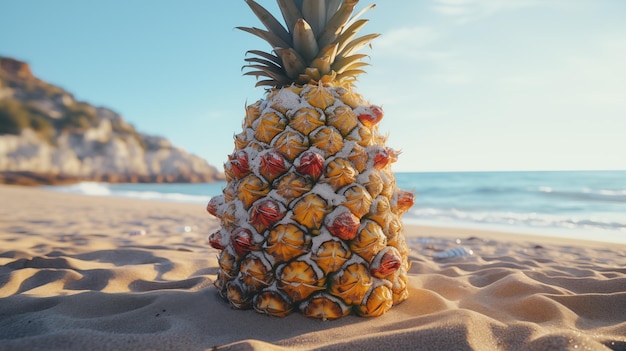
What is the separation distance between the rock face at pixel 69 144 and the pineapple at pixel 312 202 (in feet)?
146

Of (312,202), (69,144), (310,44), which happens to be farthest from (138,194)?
(69,144)

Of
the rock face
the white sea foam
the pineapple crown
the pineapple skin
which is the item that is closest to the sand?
the pineapple skin

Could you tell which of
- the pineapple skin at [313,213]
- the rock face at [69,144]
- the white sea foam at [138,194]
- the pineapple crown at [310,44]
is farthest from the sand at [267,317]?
the rock face at [69,144]

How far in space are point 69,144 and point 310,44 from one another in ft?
206

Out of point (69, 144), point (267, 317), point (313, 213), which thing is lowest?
point (267, 317)

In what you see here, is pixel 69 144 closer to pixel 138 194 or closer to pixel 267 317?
pixel 138 194

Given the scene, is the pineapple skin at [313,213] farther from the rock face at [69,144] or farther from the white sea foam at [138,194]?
the rock face at [69,144]

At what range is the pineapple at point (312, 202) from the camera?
2029 mm

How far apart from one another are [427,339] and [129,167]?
6373 centimetres

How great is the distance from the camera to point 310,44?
2.44m

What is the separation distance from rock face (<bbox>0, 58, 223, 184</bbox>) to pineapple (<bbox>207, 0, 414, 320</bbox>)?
4465 centimetres

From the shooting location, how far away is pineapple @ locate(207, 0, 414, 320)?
203 centimetres

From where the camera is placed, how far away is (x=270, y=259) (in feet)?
6.80

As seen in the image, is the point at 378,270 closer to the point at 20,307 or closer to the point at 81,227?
the point at 20,307
